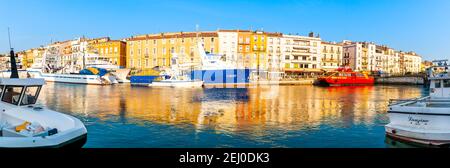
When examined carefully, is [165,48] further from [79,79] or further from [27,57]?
[27,57]

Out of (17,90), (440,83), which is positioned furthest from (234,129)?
(440,83)

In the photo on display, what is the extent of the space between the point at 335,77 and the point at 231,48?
1258 inches

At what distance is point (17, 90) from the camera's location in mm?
16141

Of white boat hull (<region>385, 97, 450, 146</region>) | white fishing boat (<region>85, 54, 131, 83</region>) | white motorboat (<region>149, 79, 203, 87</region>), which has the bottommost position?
white boat hull (<region>385, 97, 450, 146</region>)

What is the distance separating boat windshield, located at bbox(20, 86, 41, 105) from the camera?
53.5 ft

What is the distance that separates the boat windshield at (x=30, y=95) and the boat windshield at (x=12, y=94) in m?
0.25

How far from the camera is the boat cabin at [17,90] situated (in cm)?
1570

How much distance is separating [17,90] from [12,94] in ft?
0.94

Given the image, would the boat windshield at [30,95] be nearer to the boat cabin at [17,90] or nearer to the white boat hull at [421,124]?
the boat cabin at [17,90]

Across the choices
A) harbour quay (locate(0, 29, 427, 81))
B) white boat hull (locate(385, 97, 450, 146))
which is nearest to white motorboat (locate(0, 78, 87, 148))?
white boat hull (locate(385, 97, 450, 146))

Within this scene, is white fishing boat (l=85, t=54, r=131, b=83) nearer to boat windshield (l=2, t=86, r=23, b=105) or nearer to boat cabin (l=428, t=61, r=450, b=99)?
boat windshield (l=2, t=86, r=23, b=105)

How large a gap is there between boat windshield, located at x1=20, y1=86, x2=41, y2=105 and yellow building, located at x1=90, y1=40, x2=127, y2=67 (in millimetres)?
108118

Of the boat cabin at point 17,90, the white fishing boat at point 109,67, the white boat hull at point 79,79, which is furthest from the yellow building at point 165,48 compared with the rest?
the boat cabin at point 17,90
